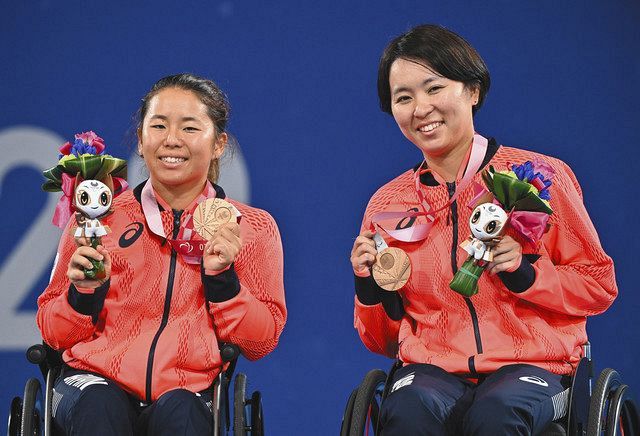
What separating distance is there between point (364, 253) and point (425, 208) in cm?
23

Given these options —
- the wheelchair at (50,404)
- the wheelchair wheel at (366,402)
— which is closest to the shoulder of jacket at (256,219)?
the wheelchair at (50,404)

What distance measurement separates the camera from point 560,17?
149 inches

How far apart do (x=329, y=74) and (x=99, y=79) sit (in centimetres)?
81

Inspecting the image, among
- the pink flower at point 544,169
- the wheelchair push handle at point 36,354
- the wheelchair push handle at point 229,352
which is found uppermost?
the pink flower at point 544,169

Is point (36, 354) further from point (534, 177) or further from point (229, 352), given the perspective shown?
point (534, 177)

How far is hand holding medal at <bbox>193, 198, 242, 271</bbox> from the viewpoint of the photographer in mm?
2680

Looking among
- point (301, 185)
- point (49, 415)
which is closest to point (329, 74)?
point (301, 185)

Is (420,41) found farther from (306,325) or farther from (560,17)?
(306,325)

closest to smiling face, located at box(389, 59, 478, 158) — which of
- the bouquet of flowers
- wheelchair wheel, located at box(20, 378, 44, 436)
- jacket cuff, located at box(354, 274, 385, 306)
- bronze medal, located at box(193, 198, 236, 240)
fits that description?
the bouquet of flowers

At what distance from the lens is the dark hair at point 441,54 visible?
107 inches

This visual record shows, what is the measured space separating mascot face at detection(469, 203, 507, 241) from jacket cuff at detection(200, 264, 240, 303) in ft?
2.02

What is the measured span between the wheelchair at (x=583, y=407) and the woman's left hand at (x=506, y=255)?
0.90ft

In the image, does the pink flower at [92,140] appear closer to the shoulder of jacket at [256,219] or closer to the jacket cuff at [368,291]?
the shoulder of jacket at [256,219]

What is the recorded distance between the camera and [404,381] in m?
2.53
